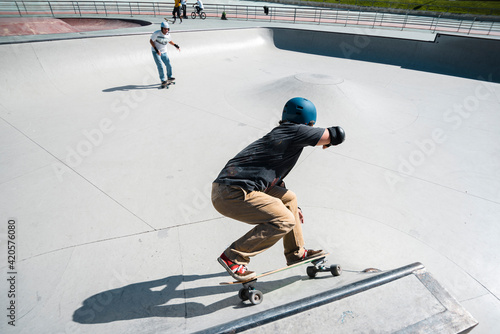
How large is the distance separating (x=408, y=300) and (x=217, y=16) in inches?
1064

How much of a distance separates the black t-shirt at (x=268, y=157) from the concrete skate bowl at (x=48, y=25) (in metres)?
15.1

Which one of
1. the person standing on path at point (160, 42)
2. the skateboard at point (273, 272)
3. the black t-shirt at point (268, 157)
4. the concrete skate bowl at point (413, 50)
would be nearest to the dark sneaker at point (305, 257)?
the skateboard at point (273, 272)

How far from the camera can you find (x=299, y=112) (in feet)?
8.14

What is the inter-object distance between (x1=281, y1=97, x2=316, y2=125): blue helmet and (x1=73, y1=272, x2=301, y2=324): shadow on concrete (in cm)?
183

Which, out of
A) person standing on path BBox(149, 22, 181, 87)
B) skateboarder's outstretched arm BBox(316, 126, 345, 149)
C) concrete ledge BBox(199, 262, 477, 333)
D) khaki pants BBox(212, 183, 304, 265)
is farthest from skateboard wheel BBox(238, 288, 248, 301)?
person standing on path BBox(149, 22, 181, 87)

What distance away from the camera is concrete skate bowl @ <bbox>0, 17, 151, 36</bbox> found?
12.3 m

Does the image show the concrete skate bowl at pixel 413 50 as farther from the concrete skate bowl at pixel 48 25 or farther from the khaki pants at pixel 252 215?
the khaki pants at pixel 252 215

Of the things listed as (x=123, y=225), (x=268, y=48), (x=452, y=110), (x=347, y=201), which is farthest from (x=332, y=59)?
(x=123, y=225)

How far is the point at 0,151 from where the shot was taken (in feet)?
17.5

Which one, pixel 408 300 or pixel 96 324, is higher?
pixel 408 300

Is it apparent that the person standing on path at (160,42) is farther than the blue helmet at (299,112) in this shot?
Yes

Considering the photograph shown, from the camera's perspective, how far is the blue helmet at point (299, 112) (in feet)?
8.15

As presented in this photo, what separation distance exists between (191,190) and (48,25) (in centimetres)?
1485

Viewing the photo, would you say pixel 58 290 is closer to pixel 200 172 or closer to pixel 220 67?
pixel 200 172
